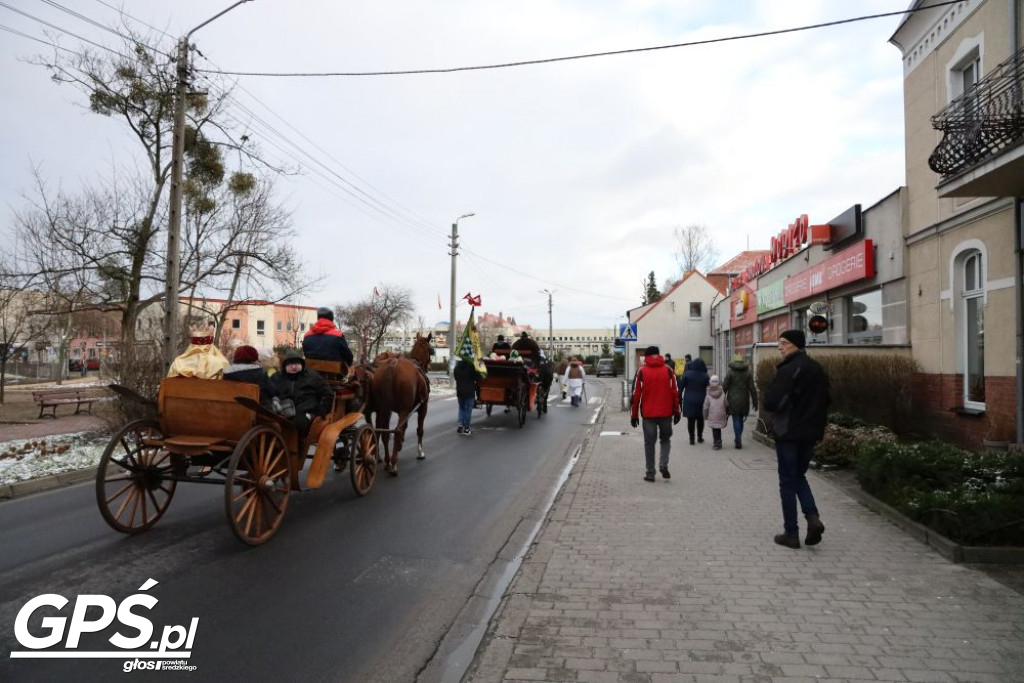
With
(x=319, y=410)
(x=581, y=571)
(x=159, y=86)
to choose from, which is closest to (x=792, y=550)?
(x=581, y=571)

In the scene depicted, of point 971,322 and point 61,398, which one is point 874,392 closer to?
point 971,322

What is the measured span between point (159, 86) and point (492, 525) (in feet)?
49.2

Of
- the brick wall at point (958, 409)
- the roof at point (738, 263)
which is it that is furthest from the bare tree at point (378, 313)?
the brick wall at point (958, 409)

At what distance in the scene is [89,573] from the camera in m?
4.66

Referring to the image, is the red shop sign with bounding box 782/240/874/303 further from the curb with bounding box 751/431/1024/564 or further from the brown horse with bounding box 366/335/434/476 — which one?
the brown horse with bounding box 366/335/434/476

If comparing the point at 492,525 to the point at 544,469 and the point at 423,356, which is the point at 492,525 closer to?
the point at 544,469

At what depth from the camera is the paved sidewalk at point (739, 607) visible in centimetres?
322

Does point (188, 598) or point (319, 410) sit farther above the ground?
point (319, 410)

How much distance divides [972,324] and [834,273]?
6.12 m

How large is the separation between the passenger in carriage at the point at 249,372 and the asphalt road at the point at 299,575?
1.34 meters

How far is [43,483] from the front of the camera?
8031 mm

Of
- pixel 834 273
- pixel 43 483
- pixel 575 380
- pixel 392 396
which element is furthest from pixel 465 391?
pixel 575 380

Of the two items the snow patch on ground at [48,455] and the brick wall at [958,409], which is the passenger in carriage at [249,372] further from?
the brick wall at [958,409]

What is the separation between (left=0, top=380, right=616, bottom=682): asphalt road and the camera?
11.3 ft
